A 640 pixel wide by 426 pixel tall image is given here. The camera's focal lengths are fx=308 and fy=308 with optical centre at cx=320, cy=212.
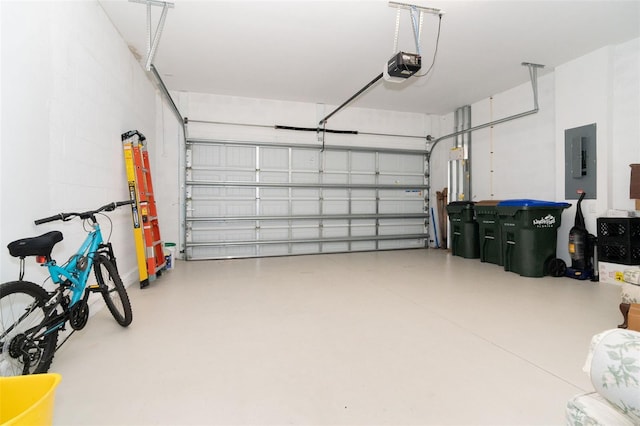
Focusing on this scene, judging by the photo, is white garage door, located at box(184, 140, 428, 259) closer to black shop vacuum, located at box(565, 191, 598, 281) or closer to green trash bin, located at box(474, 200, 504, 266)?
green trash bin, located at box(474, 200, 504, 266)

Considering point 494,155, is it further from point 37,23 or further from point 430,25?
point 37,23

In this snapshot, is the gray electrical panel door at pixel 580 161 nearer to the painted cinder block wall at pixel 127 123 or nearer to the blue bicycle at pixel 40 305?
the painted cinder block wall at pixel 127 123

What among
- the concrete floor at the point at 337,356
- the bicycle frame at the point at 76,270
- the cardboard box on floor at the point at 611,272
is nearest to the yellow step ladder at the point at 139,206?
the concrete floor at the point at 337,356

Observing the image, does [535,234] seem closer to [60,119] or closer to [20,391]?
[20,391]

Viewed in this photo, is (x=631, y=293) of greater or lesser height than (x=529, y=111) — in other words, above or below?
below

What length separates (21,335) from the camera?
64.4 inches

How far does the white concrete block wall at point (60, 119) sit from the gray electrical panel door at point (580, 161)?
19.5ft

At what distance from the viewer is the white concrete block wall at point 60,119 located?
184cm

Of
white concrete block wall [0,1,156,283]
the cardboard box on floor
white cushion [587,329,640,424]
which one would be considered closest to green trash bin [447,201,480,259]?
the cardboard box on floor

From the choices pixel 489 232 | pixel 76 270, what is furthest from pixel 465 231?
pixel 76 270

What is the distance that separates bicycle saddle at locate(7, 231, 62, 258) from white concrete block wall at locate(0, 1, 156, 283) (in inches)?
8.7

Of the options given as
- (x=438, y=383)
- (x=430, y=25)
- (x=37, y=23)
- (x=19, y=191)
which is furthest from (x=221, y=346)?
(x=430, y=25)

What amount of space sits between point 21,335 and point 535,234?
5130 millimetres

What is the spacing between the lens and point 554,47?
13.2 feet
